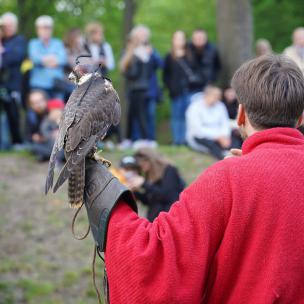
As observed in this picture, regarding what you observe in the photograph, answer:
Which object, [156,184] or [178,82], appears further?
[178,82]

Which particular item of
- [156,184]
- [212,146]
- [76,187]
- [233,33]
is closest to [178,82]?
[212,146]

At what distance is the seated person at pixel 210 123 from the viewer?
9.66 m

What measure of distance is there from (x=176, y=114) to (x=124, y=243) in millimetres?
8324

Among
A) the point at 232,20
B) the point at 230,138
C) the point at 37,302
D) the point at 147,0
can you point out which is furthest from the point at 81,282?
the point at 147,0

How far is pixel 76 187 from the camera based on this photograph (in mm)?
2508

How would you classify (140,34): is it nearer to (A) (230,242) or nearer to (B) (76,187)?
(B) (76,187)

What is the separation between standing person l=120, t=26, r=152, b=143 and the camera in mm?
9914

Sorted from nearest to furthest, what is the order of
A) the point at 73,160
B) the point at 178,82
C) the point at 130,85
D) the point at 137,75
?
the point at 73,160, the point at 137,75, the point at 130,85, the point at 178,82

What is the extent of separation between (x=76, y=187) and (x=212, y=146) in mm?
7265

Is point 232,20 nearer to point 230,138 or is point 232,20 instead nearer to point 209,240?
point 230,138

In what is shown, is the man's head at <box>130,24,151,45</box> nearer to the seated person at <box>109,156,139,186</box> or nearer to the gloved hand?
the seated person at <box>109,156,139,186</box>

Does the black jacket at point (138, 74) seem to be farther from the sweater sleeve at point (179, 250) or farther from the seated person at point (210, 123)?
the sweater sleeve at point (179, 250)

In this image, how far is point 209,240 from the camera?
2201 millimetres

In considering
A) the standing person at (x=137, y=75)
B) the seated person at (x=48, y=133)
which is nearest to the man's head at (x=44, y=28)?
the seated person at (x=48, y=133)
